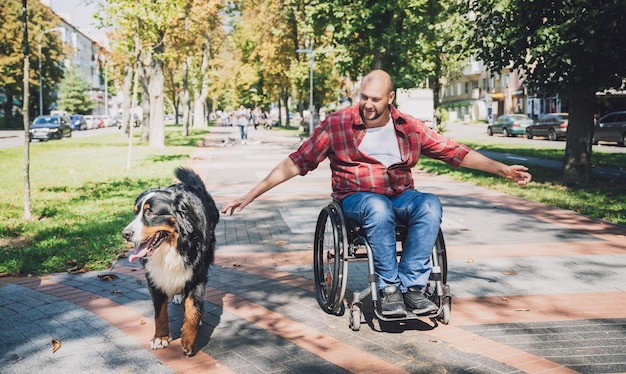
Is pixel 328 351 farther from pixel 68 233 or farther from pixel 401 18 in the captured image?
pixel 401 18

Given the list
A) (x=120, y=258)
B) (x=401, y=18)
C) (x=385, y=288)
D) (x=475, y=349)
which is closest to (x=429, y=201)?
(x=385, y=288)

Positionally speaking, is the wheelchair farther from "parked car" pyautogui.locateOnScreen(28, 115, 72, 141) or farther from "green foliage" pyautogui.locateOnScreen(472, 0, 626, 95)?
"parked car" pyautogui.locateOnScreen(28, 115, 72, 141)

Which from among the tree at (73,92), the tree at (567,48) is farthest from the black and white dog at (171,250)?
the tree at (73,92)

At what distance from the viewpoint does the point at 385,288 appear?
13.3 feet

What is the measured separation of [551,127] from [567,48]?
2398 centimetres

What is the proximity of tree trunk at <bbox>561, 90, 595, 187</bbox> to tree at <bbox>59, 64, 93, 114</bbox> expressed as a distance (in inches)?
2854

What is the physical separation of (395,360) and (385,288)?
534mm

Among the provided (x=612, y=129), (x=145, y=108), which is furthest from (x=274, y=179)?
(x=145, y=108)

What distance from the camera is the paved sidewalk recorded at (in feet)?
12.0

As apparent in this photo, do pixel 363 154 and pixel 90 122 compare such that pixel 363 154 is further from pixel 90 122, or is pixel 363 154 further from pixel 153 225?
pixel 90 122

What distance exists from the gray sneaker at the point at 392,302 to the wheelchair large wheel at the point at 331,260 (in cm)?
30

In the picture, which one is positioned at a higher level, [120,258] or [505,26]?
[505,26]

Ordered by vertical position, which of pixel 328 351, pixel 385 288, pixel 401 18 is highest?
pixel 401 18

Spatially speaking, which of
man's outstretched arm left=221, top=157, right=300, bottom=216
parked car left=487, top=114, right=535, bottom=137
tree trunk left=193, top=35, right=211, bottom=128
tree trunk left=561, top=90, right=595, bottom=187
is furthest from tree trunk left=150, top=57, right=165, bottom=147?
parked car left=487, top=114, right=535, bottom=137
